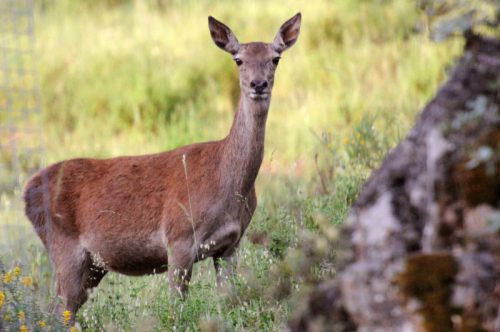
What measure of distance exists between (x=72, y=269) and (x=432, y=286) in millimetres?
4528

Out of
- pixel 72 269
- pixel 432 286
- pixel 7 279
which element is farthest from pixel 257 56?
pixel 432 286

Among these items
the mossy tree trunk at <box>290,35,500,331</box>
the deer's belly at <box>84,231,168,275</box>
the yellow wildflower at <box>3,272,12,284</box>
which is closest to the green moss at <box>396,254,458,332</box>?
the mossy tree trunk at <box>290,35,500,331</box>

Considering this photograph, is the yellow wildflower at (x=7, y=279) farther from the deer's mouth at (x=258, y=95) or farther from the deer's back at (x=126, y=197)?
the deer's mouth at (x=258, y=95)

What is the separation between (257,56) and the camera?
23.0 ft

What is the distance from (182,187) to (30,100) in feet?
20.3

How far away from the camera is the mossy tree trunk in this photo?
3.13 m

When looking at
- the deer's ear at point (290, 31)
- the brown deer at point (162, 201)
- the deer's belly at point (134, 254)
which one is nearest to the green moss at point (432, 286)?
the brown deer at point (162, 201)

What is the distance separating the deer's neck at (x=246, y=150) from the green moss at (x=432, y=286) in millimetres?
3692

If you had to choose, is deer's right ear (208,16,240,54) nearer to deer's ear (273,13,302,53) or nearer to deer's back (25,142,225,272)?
deer's ear (273,13,302,53)

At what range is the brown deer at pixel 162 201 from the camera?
6.78m

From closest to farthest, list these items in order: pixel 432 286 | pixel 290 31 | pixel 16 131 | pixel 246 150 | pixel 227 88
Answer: pixel 432 286
pixel 246 150
pixel 290 31
pixel 16 131
pixel 227 88

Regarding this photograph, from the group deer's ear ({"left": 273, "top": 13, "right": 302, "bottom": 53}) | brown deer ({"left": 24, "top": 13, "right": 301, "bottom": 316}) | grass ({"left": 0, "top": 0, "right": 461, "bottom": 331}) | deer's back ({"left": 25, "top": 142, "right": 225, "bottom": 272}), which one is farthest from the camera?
grass ({"left": 0, "top": 0, "right": 461, "bottom": 331})

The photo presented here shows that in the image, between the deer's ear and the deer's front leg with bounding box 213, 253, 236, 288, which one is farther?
the deer's ear

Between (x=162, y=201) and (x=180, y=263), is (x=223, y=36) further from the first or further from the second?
(x=180, y=263)
